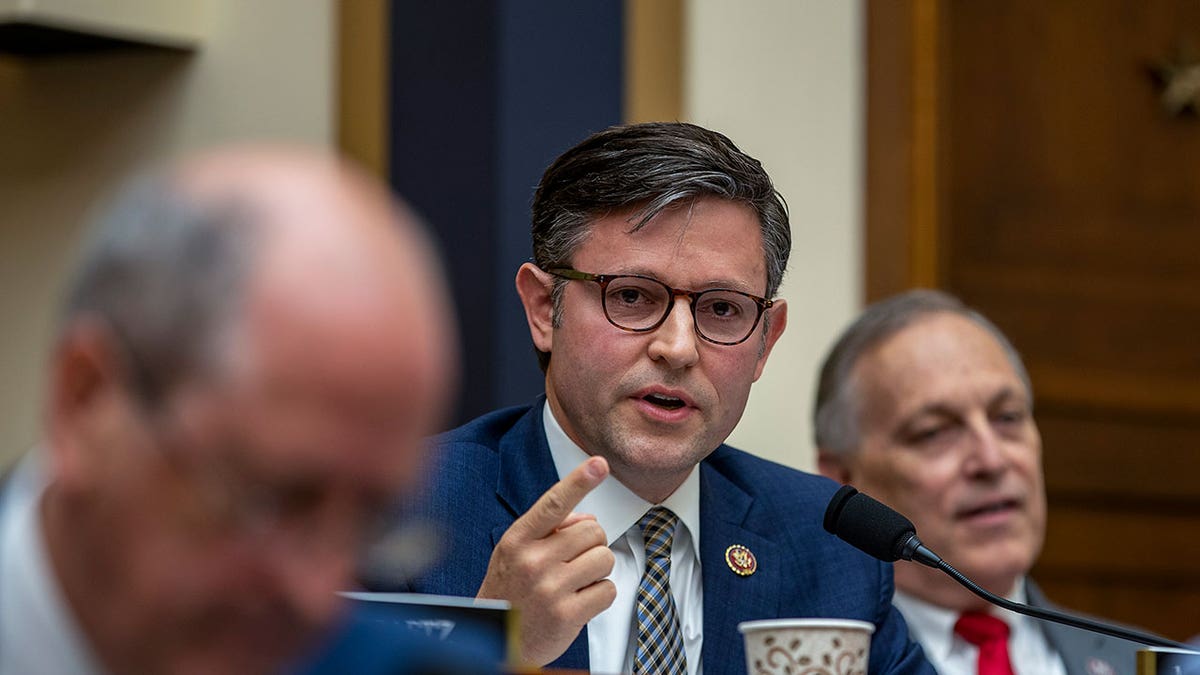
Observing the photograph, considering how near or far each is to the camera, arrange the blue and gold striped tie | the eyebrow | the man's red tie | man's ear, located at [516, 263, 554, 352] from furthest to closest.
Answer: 1. the man's red tie
2. man's ear, located at [516, 263, 554, 352]
3. the eyebrow
4. the blue and gold striped tie

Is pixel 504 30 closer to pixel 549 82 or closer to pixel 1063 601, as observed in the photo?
pixel 549 82

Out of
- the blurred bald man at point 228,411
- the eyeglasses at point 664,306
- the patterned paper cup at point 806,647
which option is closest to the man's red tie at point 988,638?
the eyeglasses at point 664,306

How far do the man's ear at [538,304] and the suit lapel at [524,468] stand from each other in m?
0.11

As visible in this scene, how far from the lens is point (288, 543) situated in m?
0.84

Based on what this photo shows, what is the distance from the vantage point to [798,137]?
404 cm

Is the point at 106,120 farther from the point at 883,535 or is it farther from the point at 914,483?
the point at 883,535

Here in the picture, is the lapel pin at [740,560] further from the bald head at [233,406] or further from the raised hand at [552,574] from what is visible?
the bald head at [233,406]

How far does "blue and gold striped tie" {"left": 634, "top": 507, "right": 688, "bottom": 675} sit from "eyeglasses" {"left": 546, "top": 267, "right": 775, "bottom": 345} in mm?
268

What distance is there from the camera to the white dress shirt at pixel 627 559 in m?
2.14

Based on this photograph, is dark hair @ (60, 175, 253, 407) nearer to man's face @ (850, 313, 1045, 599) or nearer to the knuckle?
the knuckle

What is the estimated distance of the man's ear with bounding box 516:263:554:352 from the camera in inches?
92.7

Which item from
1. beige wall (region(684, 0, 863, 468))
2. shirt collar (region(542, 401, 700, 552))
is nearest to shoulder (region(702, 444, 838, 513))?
shirt collar (region(542, 401, 700, 552))

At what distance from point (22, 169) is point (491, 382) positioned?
Result: 1.71m

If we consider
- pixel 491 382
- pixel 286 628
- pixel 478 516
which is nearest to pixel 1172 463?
pixel 491 382
